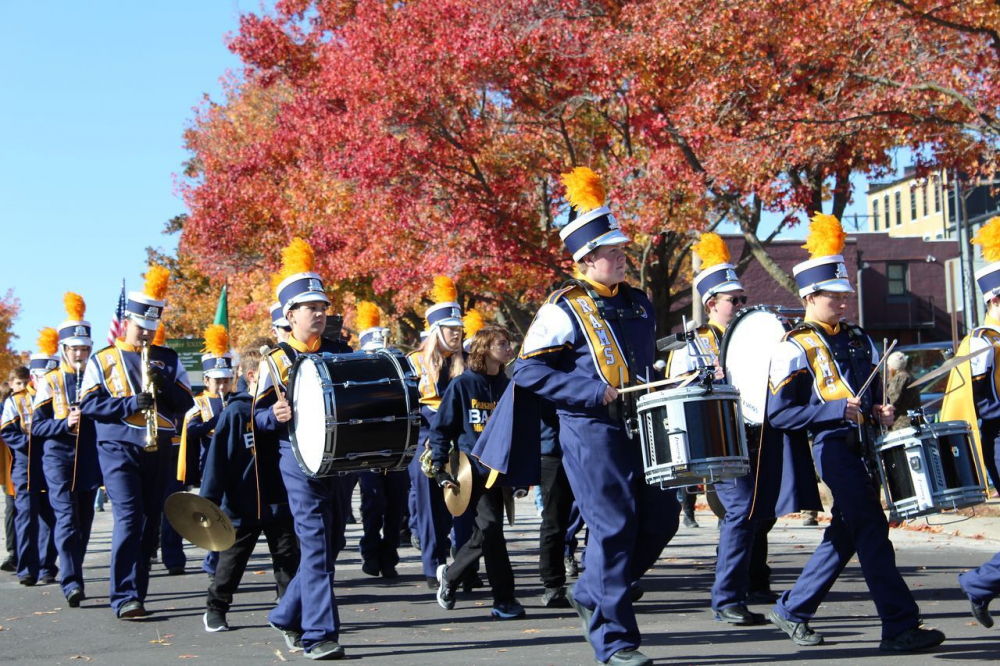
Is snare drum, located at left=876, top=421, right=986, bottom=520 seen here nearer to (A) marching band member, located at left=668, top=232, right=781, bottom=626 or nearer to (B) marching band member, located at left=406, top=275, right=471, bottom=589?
(A) marching band member, located at left=668, top=232, right=781, bottom=626

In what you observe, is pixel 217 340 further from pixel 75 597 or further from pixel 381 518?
pixel 75 597

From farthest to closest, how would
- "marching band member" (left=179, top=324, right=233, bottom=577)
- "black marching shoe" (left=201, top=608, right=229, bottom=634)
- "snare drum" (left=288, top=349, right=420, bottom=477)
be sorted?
→ 1. "marching band member" (left=179, top=324, right=233, bottom=577)
2. "black marching shoe" (left=201, top=608, right=229, bottom=634)
3. "snare drum" (left=288, top=349, right=420, bottom=477)

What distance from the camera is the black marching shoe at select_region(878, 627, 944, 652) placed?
652 cm

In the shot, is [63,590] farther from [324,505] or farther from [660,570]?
[660,570]

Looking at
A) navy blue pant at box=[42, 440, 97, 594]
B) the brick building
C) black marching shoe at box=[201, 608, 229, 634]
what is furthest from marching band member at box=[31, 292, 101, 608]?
the brick building

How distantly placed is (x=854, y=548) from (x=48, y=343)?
953cm

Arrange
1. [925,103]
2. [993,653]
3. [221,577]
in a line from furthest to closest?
[925,103]
[221,577]
[993,653]

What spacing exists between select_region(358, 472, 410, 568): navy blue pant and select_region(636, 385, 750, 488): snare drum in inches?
216

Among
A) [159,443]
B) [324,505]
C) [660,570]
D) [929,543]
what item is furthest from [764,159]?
[324,505]

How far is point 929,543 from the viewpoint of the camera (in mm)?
12469

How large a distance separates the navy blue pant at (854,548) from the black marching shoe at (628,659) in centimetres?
122

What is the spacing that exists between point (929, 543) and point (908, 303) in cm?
4648

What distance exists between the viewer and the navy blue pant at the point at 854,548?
6.57 m

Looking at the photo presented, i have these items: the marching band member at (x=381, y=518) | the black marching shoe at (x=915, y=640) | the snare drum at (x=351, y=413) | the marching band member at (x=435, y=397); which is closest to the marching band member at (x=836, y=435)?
the black marching shoe at (x=915, y=640)
